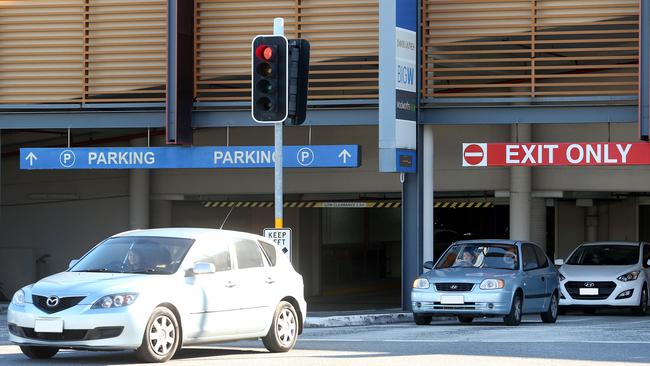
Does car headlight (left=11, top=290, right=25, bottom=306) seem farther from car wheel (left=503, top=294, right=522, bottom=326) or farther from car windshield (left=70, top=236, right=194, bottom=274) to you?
car wheel (left=503, top=294, right=522, bottom=326)

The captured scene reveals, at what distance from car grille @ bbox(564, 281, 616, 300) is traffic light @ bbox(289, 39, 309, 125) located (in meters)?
9.24

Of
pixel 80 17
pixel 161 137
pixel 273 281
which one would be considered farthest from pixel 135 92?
pixel 273 281

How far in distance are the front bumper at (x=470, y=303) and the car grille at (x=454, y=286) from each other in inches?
3.3

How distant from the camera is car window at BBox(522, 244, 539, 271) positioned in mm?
21109

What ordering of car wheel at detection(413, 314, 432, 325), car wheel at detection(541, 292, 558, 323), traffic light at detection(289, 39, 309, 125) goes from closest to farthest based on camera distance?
traffic light at detection(289, 39, 309, 125) < car wheel at detection(413, 314, 432, 325) < car wheel at detection(541, 292, 558, 323)

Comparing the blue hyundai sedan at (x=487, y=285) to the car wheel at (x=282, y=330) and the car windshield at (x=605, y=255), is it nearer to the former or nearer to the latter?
the car windshield at (x=605, y=255)

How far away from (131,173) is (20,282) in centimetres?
378

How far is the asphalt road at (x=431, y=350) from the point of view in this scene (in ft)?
43.3

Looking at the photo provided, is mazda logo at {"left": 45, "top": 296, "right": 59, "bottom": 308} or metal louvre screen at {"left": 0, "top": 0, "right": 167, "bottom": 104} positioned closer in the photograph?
mazda logo at {"left": 45, "top": 296, "right": 59, "bottom": 308}

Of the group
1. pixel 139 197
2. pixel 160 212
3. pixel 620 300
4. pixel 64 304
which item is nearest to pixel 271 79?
pixel 64 304

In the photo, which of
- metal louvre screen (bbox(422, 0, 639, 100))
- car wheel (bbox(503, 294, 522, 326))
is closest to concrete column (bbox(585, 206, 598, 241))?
metal louvre screen (bbox(422, 0, 639, 100))

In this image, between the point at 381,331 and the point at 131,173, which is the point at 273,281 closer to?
the point at 381,331

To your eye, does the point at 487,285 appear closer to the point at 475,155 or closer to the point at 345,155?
the point at 475,155

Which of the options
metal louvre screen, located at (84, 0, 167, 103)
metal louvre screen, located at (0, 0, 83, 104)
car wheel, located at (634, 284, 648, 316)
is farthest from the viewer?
metal louvre screen, located at (0, 0, 83, 104)
